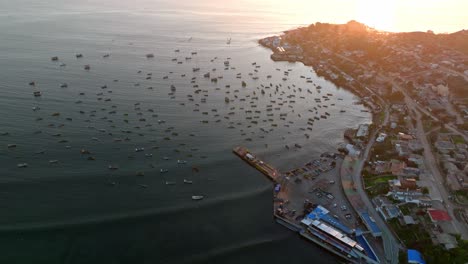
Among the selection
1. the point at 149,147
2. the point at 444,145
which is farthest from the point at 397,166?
the point at 149,147

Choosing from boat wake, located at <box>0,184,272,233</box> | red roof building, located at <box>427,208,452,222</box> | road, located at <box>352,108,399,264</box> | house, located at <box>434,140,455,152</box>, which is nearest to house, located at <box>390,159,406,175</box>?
road, located at <box>352,108,399,264</box>

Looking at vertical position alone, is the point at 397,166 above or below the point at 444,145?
below

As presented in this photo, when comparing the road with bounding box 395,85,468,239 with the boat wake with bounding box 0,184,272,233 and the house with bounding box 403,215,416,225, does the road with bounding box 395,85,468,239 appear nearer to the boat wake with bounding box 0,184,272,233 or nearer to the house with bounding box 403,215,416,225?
the house with bounding box 403,215,416,225

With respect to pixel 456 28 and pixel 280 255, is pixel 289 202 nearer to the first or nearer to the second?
pixel 280 255

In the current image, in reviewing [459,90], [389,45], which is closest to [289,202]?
[459,90]

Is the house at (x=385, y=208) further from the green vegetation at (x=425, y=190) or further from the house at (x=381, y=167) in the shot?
the house at (x=381, y=167)

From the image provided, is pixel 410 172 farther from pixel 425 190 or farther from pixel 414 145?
pixel 414 145
